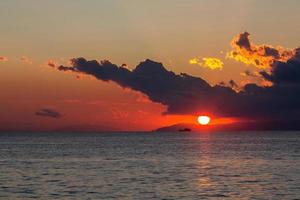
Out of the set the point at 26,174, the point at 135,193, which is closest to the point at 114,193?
the point at 135,193

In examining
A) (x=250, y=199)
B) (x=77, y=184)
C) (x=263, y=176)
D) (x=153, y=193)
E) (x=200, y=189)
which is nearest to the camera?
(x=250, y=199)

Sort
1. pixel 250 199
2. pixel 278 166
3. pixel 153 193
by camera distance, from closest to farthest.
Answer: pixel 250 199 < pixel 153 193 < pixel 278 166

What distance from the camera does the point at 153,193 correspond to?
6075cm

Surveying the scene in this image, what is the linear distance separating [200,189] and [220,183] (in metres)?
6.07

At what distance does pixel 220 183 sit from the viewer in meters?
70.2

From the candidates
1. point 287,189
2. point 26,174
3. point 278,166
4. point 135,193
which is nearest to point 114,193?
point 135,193

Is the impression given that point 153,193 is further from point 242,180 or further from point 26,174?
point 26,174

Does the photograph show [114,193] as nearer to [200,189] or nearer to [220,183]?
[200,189]

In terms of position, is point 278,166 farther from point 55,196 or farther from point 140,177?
point 55,196

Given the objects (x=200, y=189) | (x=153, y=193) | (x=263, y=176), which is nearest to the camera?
(x=153, y=193)

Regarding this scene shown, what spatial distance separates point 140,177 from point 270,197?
23563 millimetres

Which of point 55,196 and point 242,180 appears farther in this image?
point 242,180

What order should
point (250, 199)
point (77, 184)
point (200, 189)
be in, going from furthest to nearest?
1. point (77, 184)
2. point (200, 189)
3. point (250, 199)

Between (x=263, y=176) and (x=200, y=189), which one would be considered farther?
(x=263, y=176)
